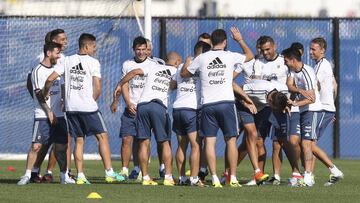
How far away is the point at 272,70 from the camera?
1891 centimetres

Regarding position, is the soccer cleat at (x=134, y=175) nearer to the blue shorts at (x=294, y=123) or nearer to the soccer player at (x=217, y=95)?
the soccer player at (x=217, y=95)

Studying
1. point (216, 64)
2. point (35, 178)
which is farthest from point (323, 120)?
point (35, 178)

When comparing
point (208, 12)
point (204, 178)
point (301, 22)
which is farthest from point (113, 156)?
point (208, 12)

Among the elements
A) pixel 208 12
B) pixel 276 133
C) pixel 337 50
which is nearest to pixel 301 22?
pixel 337 50

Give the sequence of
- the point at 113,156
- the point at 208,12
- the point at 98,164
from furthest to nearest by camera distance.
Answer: the point at 208,12 → the point at 113,156 → the point at 98,164

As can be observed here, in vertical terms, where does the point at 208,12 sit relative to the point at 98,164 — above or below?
above

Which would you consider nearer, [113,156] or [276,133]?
[276,133]

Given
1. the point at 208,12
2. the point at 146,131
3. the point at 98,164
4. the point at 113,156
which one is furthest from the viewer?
the point at 208,12

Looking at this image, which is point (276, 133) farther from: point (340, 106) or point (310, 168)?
point (340, 106)

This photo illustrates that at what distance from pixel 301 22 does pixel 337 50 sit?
37.3 inches

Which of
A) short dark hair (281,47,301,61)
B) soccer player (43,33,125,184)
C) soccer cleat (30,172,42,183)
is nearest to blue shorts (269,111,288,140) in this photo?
short dark hair (281,47,301,61)

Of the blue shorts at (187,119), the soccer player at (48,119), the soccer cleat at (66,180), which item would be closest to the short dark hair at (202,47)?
the blue shorts at (187,119)

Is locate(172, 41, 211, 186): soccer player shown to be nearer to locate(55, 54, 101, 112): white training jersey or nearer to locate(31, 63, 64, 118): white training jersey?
locate(55, 54, 101, 112): white training jersey

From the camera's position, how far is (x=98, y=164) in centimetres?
2486
